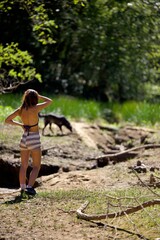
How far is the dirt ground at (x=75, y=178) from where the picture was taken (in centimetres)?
712

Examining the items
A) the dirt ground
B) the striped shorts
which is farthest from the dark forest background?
the striped shorts

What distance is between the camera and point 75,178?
1129 centimetres

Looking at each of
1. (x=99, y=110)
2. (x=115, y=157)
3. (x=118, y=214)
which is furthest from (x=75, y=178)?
(x=99, y=110)

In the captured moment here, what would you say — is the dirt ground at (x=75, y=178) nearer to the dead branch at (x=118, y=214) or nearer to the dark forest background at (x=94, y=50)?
the dead branch at (x=118, y=214)

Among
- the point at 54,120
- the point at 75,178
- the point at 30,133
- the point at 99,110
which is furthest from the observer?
the point at 99,110

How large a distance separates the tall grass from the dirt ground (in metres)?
1.21

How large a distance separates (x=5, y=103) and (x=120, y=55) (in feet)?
22.9

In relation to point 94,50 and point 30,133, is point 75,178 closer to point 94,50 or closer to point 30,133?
point 30,133

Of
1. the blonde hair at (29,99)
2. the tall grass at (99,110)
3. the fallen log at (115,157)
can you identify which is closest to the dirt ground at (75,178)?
the fallen log at (115,157)

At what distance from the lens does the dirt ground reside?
712 cm

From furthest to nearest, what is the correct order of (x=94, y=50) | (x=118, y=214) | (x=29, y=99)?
(x=94, y=50) < (x=29, y=99) < (x=118, y=214)

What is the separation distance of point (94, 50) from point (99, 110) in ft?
9.60

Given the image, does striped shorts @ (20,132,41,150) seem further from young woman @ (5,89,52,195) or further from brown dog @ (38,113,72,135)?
brown dog @ (38,113,72,135)

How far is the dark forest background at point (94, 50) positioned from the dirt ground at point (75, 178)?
11.9 feet
